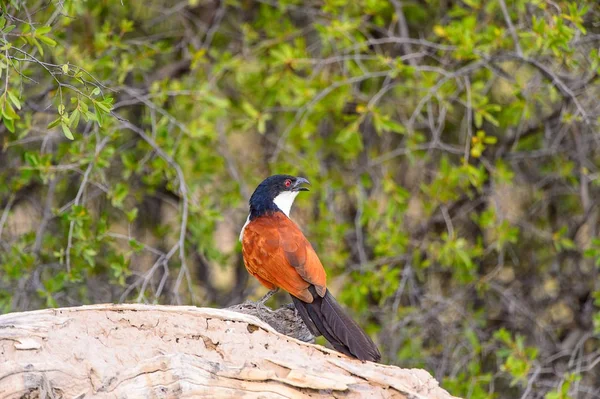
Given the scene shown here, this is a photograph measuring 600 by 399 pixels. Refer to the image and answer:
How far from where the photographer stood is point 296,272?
4465 millimetres

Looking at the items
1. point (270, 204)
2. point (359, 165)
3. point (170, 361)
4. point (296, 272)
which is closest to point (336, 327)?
point (296, 272)

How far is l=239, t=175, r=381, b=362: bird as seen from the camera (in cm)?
402

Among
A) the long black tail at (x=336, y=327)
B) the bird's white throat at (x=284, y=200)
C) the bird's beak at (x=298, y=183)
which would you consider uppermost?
the bird's beak at (x=298, y=183)

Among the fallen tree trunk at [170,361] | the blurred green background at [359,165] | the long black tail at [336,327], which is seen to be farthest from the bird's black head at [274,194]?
the fallen tree trunk at [170,361]

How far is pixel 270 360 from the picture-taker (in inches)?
141

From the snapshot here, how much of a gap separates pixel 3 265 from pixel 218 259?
65.6 inches

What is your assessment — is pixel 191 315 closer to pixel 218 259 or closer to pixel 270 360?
pixel 270 360

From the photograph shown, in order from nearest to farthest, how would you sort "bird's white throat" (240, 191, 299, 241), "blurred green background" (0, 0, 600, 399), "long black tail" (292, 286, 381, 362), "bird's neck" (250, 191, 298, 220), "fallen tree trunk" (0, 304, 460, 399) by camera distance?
"fallen tree trunk" (0, 304, 460, 399)
"long black tail" (292, 286, 381, 362)
"bird's neck" (250, 191, 298, 220)
"bird's white throat" (240, 191, 299, 241)
"blurred green background" (0, 0, 600, 399)

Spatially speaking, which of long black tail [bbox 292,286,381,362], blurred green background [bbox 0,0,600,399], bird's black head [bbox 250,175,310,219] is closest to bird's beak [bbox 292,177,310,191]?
bird's black head [bbox 250,175,310,219]

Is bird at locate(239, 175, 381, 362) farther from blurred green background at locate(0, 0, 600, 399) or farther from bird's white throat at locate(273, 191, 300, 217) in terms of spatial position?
blurred green background at locate(0, 0, 600, 399)

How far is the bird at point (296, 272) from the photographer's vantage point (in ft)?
13.2

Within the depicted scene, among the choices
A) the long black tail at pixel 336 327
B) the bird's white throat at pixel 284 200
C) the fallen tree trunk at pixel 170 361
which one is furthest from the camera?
the bird's white throat at pixel 284 200

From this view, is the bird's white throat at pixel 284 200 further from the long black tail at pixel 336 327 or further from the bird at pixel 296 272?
the long black tail at pixel 336 327

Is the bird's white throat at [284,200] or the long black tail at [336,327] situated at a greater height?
the bird's white throat at [284,200]
